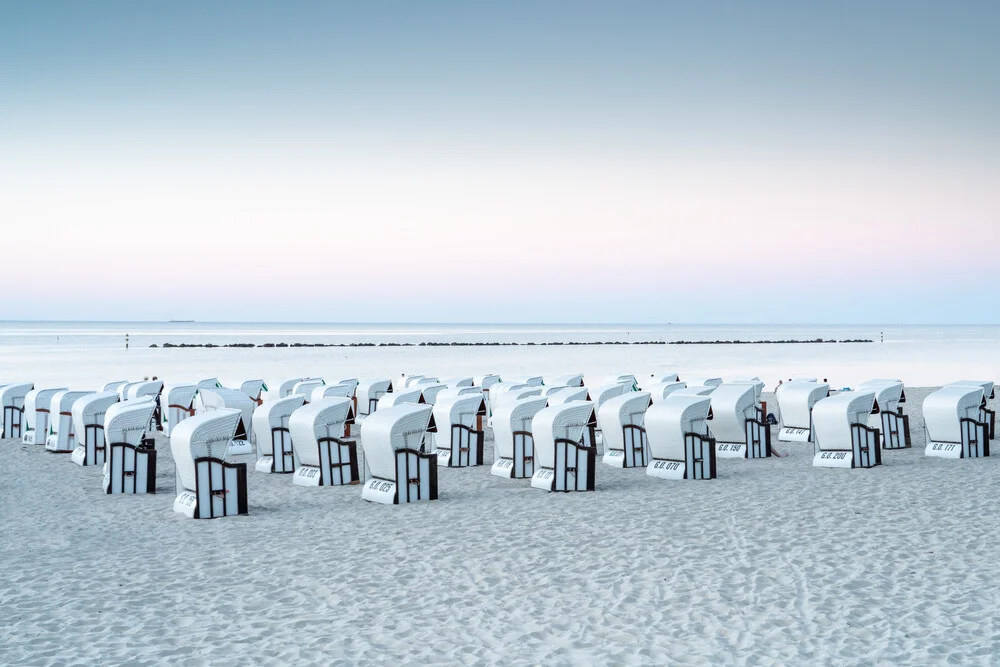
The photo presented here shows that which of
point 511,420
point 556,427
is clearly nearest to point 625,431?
point 511,420

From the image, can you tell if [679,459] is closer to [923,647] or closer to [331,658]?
[923,647]

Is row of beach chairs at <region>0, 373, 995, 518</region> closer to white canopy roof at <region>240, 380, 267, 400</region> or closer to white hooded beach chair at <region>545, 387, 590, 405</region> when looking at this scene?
white hooded beach chair at <region>545, 387, 590, 405</region>

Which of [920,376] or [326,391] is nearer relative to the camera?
[326,391]

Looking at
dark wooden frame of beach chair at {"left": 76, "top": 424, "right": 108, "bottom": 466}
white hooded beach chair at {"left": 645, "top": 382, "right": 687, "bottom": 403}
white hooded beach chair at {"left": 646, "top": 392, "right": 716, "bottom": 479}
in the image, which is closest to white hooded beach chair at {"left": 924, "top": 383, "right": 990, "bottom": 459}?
white hooded beach chair at {"left": 646, "top": 392, "right": 716, "bottom": 479}

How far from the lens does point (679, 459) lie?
46.5 feet

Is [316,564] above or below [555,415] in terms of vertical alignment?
below

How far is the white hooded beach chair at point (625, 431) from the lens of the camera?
15.8 meters

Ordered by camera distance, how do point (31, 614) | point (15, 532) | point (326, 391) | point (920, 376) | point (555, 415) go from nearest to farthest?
point (31, 614) → point (15, 532) → point (555, 415) → point (326, 391) → point (920, 376)

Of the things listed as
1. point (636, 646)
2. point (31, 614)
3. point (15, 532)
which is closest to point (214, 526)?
point (15, 532)

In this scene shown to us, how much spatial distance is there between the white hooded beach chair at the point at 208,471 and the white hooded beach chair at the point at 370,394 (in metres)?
9.45

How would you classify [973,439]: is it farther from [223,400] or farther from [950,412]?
[223,400]

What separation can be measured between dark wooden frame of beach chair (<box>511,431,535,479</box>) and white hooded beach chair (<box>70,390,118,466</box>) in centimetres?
752

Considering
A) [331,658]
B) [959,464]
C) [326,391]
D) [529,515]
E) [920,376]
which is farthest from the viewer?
[920,376]

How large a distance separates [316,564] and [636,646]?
3687mm
